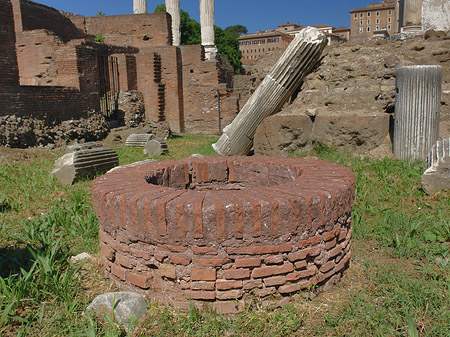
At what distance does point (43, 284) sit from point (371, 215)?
3001 millimetres

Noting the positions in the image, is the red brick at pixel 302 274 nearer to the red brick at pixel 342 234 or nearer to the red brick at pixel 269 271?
the red brick at pixel 269 271

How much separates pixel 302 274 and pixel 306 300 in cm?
17

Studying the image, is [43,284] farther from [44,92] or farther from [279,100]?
[44,92]

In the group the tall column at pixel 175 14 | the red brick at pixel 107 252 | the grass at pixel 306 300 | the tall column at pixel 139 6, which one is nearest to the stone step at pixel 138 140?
the grass at pixel 306 300

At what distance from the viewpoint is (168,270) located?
2.32 meters

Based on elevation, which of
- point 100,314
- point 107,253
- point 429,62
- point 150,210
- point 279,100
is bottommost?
point 100,314

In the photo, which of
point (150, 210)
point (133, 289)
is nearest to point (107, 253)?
point (133, 289)

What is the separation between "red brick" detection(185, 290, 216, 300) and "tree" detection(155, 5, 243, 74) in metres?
33.5

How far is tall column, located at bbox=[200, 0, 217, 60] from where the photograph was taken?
18094 mm

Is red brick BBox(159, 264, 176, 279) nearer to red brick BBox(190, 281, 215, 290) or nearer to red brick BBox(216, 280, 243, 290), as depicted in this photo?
red brick BBox(190, 281, 215, 290)

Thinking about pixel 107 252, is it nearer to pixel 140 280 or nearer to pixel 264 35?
pixel 140 280

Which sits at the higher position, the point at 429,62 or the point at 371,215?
the point at 429,62

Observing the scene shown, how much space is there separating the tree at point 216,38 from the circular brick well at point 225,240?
33.2 metres

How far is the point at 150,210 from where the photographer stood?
229 centimetres
